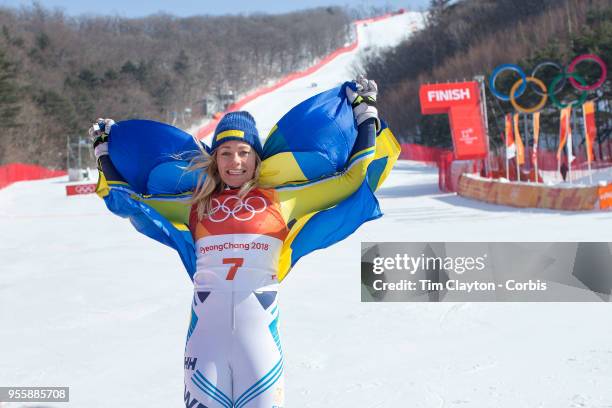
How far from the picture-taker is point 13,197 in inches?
1190

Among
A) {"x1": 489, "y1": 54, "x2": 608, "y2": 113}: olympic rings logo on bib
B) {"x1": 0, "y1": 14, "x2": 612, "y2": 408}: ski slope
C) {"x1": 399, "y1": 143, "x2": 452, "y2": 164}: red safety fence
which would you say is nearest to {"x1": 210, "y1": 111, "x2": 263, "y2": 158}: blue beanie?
{"x1": 0, "y1": 14, "x2": 612, "y2": 408}: ski slope

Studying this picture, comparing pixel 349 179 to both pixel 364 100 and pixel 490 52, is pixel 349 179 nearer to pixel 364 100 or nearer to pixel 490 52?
pixel 364 100

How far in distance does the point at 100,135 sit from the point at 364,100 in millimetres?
1478

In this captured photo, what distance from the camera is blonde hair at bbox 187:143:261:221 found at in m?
3.35

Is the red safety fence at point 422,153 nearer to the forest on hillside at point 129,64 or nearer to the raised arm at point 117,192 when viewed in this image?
the forest on hillside at point 129,64

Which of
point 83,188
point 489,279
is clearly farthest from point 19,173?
point 489,279

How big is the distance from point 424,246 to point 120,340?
6060 millimetres

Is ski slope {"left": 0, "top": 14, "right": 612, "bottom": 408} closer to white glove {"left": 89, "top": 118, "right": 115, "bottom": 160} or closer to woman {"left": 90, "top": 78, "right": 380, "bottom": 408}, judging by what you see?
woman {"left": 90, "top": 78, "right": 380, "bottom": 408}

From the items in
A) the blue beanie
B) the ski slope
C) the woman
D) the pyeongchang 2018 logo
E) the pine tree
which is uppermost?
the pine tree

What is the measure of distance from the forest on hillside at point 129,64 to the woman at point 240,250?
54.2m

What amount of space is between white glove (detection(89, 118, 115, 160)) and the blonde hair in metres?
0.61

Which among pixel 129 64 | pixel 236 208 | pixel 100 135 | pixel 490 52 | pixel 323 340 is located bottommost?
pixel 323 340

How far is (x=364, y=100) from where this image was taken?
3.54 metres

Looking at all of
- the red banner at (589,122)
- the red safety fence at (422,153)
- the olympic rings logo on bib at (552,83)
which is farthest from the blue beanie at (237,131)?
the red safety fence at (422,153)
